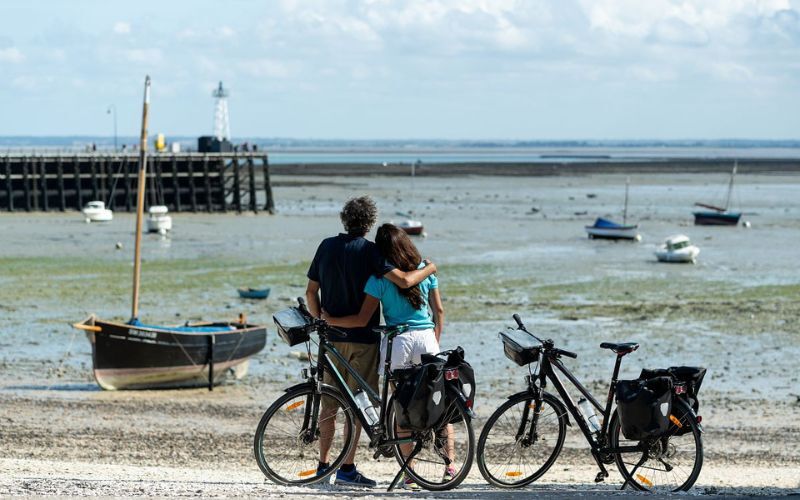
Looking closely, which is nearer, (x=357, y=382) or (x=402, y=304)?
(x=402, y=304)

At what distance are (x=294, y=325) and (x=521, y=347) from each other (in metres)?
1.57

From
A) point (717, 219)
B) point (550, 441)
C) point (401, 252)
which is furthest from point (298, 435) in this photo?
point (717, 219)

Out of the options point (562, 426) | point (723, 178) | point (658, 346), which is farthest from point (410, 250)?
point (723, 178)

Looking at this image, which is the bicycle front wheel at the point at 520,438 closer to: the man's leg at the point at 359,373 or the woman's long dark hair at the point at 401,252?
the man's leg at the point at 359,373

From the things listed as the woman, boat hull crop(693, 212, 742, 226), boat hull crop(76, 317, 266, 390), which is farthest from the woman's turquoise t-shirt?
boat hull crop(693, 212, 742, 226)

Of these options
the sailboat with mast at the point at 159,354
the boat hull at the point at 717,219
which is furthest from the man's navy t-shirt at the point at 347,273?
the boat hull at the point at 717,219

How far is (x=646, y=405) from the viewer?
812cm

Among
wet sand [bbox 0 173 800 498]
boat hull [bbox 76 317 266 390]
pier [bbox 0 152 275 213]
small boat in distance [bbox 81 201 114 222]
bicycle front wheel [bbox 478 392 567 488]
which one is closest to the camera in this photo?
bicycle front wheel [bbox 478 392 567 488]

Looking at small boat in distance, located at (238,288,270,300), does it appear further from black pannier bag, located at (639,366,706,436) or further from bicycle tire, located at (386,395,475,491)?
black pannier bag, located at (639,366,706,436)

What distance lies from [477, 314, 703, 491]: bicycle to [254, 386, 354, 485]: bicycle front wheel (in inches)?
41.0

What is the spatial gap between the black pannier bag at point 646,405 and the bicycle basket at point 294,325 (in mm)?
2185

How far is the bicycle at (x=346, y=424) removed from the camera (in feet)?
26.8

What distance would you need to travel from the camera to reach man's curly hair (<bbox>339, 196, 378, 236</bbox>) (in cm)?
809

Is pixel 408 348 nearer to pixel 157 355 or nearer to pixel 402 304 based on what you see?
pixel 402 304
